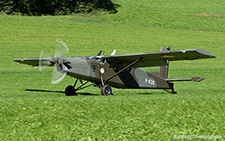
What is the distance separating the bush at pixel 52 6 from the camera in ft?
195

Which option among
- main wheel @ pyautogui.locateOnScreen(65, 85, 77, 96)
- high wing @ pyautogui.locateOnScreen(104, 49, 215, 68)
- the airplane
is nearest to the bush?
the airplane

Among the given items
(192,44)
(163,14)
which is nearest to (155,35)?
(192,44)

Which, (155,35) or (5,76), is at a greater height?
(155,35)

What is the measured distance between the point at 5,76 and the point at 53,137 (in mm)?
19706

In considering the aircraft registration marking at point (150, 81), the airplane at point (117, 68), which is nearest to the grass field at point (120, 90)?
the airplane at point (117, 68)

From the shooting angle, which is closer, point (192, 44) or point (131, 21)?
point (192, 44)

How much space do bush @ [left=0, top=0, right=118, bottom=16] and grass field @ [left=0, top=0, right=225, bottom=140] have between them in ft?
10.1

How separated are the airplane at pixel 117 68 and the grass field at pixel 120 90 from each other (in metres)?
0.80

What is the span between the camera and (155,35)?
4741 cm

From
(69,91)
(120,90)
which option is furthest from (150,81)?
(69,91)

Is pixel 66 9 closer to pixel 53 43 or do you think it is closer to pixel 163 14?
pixel 163 14

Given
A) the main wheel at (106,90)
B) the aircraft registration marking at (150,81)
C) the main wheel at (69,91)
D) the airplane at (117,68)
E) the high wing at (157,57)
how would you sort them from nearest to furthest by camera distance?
the high wing at (157,57) → the airplane at (117,68) → the main wheel at (106,90) → the main wheel at (69,91) → the aircraft registration marking at (150,81)

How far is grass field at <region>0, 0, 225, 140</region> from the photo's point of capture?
33.5 ft

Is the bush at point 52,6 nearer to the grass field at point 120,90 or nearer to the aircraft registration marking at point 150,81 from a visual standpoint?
the grass field at point 120,90
